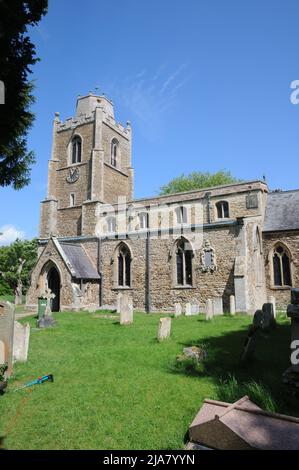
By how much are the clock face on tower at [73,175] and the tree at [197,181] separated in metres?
15.1

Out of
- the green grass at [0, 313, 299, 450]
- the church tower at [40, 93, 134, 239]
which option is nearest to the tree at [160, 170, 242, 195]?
the church tower at [40, 93, 134, 239]

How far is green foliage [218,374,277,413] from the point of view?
4734 mm

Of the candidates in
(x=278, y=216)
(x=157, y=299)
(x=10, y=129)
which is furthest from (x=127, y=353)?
(x=278, y=216)

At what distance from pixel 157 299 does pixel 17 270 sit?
88.3ft

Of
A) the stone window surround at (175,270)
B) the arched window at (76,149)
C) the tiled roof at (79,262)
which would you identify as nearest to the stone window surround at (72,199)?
the arched window at (76,149)

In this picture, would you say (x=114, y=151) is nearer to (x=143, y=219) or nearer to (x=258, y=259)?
(x=143, y=219)

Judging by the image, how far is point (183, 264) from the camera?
64.5 feet

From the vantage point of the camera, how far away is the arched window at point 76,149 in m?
32.7

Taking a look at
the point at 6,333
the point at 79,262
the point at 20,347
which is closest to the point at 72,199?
the point at 79,262

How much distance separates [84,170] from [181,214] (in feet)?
37.6

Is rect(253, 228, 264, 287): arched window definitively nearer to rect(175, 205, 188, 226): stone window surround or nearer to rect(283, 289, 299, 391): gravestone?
rect(175, 205, 188, 226): stone window surround

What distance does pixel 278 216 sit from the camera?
22016 millimetres

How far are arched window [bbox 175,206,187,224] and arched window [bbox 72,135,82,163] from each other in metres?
12.5
